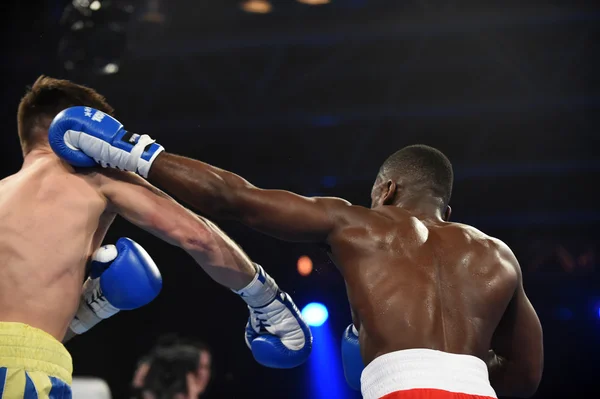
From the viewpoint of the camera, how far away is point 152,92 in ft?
18.9

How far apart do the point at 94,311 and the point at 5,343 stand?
582 mm

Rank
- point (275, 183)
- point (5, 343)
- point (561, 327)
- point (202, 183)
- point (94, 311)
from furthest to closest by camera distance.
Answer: point (275, 183) → point (561, 327) → point (94, 311) → point (202, 183) → point (5, 343)

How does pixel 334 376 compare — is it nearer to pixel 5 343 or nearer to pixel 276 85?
pixel 276 85

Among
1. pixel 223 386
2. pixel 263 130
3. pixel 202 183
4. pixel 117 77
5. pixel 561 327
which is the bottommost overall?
pixel 223 386

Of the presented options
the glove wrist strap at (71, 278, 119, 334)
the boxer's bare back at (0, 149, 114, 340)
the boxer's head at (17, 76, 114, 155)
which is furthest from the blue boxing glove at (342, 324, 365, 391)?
the boxer's head at (17, 76, 114, 155)

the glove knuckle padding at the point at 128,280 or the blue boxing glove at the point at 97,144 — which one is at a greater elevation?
the blue boxing glove at the point at 97,144

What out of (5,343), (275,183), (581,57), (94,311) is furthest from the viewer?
(275,183)

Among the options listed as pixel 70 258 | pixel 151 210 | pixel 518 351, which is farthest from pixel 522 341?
pixel 70 258

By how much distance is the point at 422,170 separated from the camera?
7.97 feet

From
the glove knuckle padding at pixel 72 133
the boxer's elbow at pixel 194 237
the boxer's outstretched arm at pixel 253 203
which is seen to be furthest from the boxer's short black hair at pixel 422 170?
the glove knuckle padding at pixel 72 133

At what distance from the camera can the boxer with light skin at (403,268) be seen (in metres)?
1.98

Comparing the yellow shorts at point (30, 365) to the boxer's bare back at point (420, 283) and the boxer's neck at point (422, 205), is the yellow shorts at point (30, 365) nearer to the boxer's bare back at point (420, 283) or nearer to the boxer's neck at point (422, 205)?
the boxer's bare back at point (420, 283)

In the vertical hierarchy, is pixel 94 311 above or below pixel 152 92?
above

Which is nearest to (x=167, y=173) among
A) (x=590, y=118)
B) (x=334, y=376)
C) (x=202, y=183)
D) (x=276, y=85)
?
(x=202, y=183)
